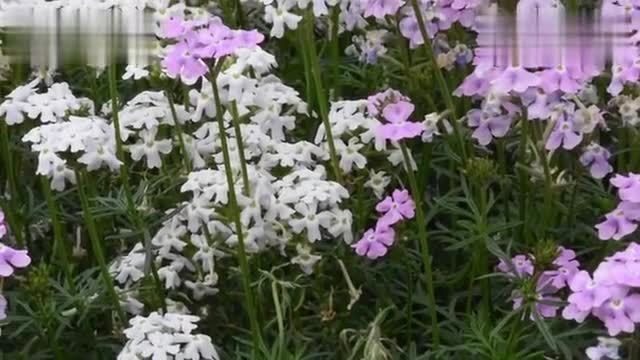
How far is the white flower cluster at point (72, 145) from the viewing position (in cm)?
249

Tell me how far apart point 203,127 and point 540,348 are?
83cm

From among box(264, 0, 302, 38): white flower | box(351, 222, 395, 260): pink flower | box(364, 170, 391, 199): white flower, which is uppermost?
box(264, 0, 302, 38): white flower

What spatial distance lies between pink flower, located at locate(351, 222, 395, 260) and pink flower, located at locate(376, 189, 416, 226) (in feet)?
0.05

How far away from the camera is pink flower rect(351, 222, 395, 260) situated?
2566 millimetres

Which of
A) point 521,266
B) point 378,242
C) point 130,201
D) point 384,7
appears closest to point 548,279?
point 521,266

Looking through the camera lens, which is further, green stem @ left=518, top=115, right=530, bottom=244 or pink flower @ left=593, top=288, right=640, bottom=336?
green stem @ left=518, top=115, right=530, bottom=244

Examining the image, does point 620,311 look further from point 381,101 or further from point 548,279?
point 381,101

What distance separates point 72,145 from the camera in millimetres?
2459

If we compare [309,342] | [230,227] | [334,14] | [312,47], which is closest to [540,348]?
[309,342]

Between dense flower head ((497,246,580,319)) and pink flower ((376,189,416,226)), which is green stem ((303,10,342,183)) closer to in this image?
pink flower ((376,189,416,226))

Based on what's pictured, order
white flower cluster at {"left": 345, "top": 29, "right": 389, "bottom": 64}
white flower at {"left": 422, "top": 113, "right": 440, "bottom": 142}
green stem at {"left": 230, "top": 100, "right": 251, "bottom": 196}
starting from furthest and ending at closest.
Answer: white flower cluster at {"left": 345, "top": 29, "right": 389, "bottom": 64} < white flower at {"left": 422, "top": 113, "right": 440, "bottom": 142} < green stem at {"left": 230, "top": 100, "right": 251, "bottom": 196}

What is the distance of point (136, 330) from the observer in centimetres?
237

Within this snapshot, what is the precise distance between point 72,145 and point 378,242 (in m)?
0.59

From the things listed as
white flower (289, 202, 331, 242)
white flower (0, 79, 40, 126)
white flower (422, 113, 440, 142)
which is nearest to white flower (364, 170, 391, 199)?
white flower (422, 113, 440, 142)
